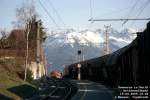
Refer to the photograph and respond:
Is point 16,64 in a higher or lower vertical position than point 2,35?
lower

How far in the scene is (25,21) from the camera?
73688mm

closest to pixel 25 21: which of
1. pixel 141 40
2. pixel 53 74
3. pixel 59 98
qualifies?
pixel 59 98

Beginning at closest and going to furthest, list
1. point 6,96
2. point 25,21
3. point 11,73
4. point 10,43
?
1. point 6,96
2. point 11,73
3. point 25,21
4. point 10,43

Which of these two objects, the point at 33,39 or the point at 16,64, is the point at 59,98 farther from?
the point at 33,39

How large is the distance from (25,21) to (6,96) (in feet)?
119

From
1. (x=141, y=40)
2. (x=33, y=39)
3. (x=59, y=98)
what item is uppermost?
(x=33, y=39)

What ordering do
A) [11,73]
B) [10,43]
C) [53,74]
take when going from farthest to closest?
[53,74]
[10,43]
[11,73]

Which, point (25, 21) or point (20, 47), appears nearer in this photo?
point (25, 21)

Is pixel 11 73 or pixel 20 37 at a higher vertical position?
pixel 20 37

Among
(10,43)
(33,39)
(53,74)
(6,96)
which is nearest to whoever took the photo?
(6,96)

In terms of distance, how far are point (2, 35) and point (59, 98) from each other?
59.2 m

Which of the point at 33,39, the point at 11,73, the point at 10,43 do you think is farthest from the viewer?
the point at 10,43

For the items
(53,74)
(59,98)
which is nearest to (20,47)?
(53,74)

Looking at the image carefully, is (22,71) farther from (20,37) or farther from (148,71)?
(148,71)
